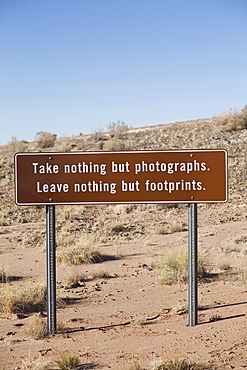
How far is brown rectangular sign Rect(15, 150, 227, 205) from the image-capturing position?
626 cm

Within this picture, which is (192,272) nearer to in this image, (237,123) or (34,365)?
(34,365)

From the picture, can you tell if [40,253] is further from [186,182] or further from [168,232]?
[186,182]

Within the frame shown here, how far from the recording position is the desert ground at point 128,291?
542cm

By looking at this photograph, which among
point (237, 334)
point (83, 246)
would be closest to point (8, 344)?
point (237, 334)

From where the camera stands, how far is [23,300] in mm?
7605

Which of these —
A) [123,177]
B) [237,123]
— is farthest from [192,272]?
[237,123]

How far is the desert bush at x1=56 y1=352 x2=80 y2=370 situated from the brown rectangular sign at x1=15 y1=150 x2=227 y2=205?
6.86ft

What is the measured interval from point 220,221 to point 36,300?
10099 millimetres

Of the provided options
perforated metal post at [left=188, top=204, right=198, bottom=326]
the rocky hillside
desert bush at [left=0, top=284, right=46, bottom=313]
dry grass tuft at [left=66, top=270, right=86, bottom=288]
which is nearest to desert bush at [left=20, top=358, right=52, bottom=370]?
perforated metal post at [left=188, top=204, right=198, bottom=326]

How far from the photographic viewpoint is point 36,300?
25.5ft

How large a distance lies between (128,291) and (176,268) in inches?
47.1

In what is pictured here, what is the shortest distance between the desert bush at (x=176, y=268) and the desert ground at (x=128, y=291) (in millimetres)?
118

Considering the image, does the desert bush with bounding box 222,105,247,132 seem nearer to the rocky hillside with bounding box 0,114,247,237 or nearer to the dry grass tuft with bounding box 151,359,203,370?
the rocky hillside with bounding box 0,114,247,237

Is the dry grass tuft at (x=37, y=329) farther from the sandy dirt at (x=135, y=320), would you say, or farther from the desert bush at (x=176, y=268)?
the desert bush at (x=176, y=268)
